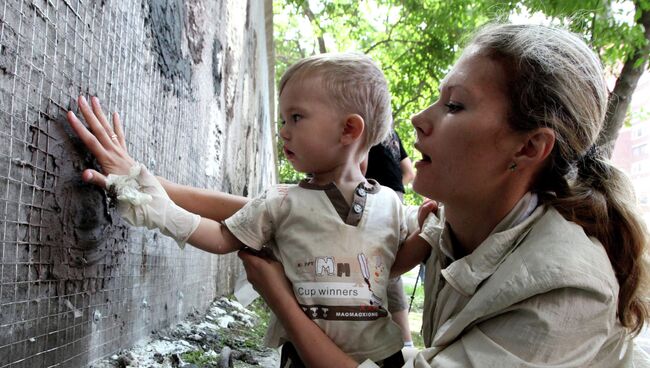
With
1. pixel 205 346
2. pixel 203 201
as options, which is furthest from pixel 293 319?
pixel 205 346

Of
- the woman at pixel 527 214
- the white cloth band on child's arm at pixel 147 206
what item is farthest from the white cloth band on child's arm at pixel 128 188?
the woman at pixel 527 214

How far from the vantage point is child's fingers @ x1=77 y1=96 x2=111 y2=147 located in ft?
4.85

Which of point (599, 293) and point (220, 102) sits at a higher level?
point (220, 102)

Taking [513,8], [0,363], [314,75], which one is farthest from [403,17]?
[0,363]

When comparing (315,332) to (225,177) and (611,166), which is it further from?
(225,177)

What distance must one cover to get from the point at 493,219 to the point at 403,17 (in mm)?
10854

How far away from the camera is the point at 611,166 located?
1.54 metres

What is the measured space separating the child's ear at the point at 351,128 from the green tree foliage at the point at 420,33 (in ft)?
11.6

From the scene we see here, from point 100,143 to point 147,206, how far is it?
9.4 inches

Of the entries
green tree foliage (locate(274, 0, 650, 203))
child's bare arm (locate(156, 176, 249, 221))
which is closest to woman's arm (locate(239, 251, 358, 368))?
child's bare arm (locate(156, 176, 249, 221))

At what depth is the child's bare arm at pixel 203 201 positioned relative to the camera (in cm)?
187

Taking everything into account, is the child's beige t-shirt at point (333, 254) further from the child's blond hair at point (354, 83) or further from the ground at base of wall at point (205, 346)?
the ground at base of wall at point (205, 346)

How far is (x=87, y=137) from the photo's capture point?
146cm

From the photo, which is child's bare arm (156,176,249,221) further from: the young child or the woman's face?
the woman's face
